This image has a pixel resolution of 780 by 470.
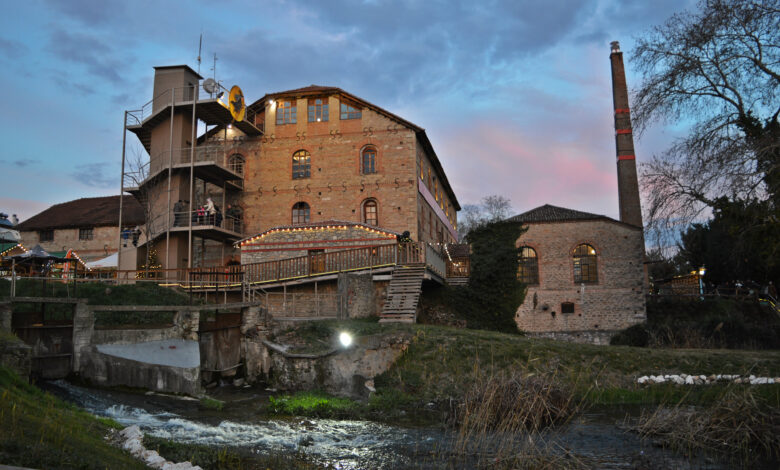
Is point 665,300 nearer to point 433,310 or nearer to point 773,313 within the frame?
point 773,313

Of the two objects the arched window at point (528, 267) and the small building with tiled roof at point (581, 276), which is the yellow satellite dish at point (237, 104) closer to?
the small building with tiled roof at point (581, 276)

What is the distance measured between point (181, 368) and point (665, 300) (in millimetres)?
26255

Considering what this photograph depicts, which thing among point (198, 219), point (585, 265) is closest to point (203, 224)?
point (198, 219)

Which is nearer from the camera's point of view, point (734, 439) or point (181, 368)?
point (734, 439)

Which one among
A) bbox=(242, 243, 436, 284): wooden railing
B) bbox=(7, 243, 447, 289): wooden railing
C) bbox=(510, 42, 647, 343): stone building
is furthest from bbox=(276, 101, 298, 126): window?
bbox=(510, 42, 647, 343): stone building

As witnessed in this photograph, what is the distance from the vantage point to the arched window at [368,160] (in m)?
30.0

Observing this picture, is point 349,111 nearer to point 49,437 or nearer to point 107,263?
point 107,263

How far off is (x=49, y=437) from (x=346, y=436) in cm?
558

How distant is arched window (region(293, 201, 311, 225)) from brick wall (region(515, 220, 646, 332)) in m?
11.6

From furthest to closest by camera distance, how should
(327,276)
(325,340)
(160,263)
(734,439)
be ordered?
(160,263)
(327,276)
(325,340)
(734,439)

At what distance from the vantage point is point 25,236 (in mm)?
35500

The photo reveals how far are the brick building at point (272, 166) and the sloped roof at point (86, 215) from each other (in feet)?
18.5

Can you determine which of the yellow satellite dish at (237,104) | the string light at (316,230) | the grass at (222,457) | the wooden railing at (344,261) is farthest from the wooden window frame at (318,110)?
the grass at (222,457)

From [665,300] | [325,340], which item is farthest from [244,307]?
[665,300]
